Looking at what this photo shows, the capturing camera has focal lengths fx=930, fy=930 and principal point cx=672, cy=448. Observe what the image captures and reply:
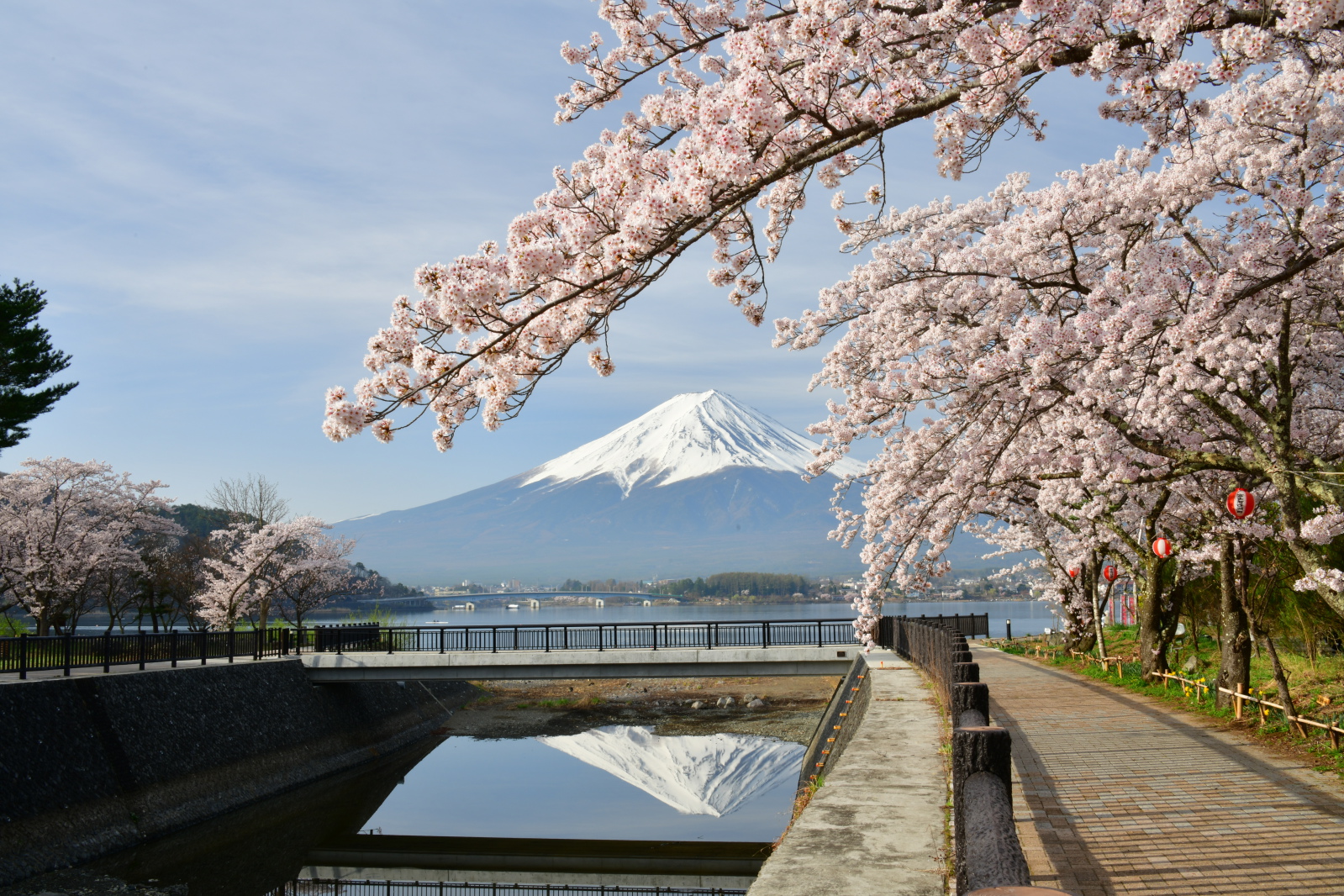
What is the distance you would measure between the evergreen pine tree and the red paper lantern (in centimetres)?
3072

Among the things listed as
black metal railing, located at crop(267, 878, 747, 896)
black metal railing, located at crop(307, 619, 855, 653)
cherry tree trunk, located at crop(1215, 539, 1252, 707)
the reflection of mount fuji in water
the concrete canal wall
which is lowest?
the reflection of mount fuji in water

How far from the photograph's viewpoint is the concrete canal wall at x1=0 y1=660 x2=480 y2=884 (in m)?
16.2

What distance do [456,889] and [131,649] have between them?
1231 centimetres

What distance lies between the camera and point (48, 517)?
3681 cm

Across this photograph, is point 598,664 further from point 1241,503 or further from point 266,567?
point 266,567

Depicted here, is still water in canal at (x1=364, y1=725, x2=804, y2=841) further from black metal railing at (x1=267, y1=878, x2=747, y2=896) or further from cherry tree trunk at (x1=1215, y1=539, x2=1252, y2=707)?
cherry tree trunk at (x1=1215, y1=539, x2=1252, y2=707)

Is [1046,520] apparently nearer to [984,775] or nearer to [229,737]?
[229,737]

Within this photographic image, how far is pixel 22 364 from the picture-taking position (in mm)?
28094

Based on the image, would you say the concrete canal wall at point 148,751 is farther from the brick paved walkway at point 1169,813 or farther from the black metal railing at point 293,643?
the brick paved walkway at point 1169,813

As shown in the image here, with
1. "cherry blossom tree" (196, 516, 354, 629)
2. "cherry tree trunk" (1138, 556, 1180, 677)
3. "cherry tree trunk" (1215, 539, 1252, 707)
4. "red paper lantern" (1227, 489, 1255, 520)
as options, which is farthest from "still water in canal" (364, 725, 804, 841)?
"cherry blossom tree" (196, 516, 354, 629)

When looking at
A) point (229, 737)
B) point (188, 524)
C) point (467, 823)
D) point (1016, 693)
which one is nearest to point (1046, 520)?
point (1016, 693)

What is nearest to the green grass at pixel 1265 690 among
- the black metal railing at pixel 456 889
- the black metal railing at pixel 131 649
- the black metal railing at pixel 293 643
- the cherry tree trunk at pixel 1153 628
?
the cherry tree trunk at pixel 1153 628

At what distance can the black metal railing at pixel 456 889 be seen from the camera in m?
16.2

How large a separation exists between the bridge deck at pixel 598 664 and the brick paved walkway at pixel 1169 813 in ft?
41.0
